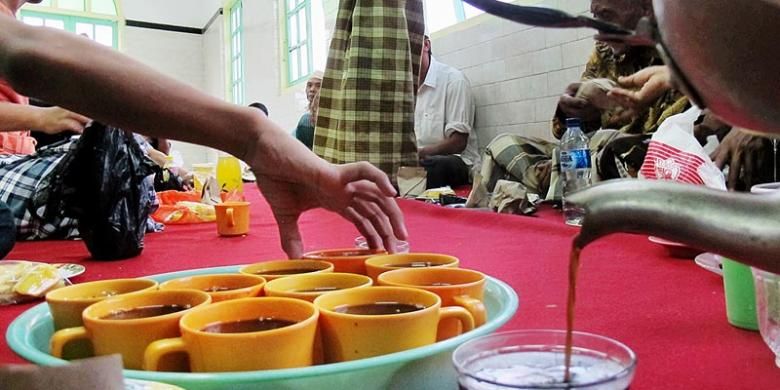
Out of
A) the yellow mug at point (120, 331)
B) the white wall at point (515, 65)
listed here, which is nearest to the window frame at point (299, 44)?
the white wall at point (515, 65)

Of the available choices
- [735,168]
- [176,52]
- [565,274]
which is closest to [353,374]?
[565,274]

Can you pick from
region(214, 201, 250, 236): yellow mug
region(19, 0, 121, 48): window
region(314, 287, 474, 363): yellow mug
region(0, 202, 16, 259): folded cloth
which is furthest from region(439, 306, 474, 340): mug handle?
region(19, 0, 121, 48): window

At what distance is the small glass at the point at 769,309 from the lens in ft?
1.77

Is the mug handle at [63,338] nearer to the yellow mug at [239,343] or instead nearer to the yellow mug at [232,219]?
the yellow mug at [239,343]

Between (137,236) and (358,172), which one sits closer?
(358,172)

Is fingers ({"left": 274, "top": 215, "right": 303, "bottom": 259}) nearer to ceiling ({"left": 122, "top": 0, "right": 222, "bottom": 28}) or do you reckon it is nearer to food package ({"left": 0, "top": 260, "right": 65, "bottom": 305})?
food package ({"left": 0, "top": 260, "right": 65, "bottom": 305})

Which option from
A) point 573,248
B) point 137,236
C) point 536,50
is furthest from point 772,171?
point 536,50

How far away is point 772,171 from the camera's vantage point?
121cm

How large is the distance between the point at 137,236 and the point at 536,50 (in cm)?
232

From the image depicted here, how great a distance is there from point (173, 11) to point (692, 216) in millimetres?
9671

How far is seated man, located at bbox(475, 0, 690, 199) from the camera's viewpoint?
1.76m

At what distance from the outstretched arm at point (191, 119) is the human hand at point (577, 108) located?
1.53 meters

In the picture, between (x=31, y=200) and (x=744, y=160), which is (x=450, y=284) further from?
(x=31, y=200)

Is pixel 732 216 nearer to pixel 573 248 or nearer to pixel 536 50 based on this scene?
pixel 573 248
